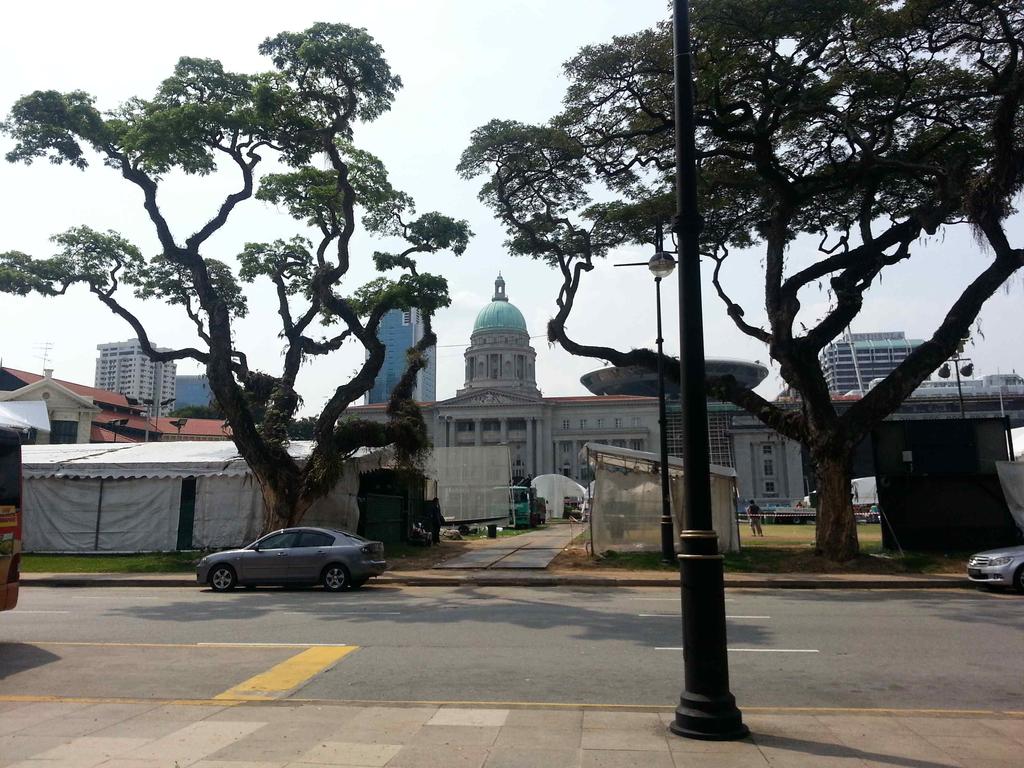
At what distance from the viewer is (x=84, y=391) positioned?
76.4m

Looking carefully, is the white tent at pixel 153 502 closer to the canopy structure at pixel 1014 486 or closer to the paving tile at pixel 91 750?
the canopy structure at pixel 1014 486

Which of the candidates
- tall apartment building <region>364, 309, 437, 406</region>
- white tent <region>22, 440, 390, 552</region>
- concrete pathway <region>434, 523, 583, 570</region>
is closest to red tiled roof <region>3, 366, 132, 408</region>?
tall apartment building <region>364, 309, 437, 406</region>

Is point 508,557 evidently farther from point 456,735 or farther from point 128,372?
point 128,372

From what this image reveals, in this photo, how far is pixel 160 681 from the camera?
26.8 ft

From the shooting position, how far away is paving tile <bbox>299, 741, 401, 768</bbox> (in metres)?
5.25

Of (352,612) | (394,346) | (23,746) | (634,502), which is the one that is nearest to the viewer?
(23,746)

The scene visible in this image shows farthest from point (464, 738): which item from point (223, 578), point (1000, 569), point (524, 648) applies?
point (1000, 569)

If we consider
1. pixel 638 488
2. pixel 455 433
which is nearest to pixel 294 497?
pixel 638 488

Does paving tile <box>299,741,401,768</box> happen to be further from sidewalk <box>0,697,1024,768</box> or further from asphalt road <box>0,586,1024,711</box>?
asphalt road <box>0,586,1024,711</box>

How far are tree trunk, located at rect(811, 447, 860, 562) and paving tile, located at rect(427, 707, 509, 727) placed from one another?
16.6 m

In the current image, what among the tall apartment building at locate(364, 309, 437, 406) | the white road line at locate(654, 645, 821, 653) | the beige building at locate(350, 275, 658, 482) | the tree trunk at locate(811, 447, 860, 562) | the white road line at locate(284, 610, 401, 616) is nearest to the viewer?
the white road line at locate(654, 645, 821, 653)

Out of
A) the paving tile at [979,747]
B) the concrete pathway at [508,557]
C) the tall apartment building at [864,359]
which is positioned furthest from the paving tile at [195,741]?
the tall apartment building at [864,359]

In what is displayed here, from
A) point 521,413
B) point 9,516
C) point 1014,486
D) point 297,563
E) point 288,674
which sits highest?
point 521,413

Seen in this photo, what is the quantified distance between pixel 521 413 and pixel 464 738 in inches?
4194
